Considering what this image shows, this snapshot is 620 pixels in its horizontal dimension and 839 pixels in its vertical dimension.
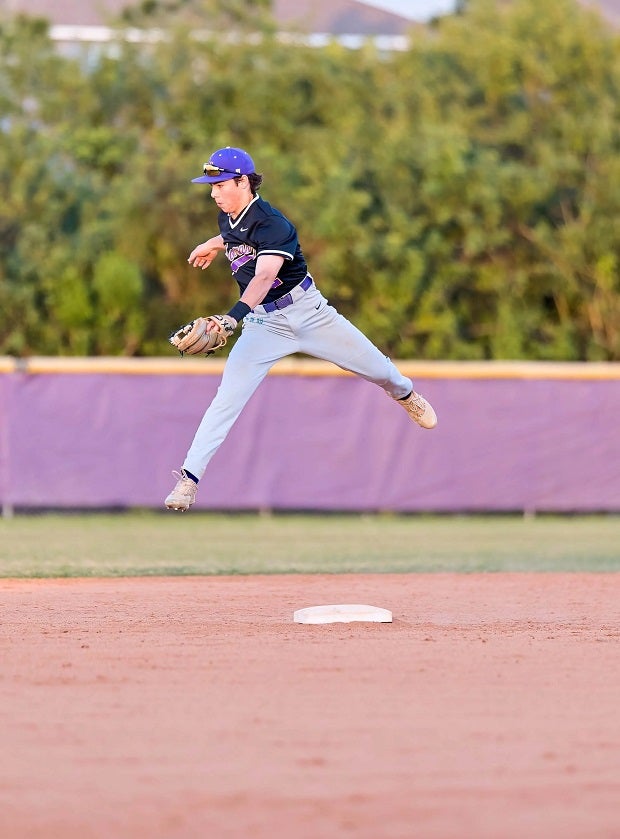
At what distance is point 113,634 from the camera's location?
6020 millimetres

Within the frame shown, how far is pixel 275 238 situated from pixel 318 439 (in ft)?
26.9

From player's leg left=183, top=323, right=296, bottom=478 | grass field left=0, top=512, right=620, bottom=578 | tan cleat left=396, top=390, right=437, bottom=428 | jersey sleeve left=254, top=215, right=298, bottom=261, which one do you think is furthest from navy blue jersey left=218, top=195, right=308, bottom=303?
grass field left=0, top=512, right=620, bottom=578

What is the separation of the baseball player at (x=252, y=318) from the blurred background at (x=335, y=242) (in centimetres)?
754

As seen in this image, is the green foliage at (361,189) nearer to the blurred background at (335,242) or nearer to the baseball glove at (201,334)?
the blurred background at (335,242)

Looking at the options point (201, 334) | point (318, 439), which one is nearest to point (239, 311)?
point (201, 334)

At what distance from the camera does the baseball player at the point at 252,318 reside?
269 inches

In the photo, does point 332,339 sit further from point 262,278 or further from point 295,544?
point 295,544

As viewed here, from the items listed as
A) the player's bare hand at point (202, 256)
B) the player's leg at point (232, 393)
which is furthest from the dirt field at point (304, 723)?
the player's bare hand at point (202, 256)

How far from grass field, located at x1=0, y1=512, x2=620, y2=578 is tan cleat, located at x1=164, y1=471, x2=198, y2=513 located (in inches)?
91.3

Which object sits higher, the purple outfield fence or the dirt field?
the dirt field

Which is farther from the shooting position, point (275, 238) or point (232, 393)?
point (232, 393)

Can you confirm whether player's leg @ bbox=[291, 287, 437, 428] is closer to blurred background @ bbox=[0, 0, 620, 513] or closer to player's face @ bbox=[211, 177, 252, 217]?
player's face @ bbox=[211, 177, 252, 217]

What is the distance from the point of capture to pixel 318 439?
15.0 m

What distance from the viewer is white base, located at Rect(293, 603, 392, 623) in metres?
6.34
